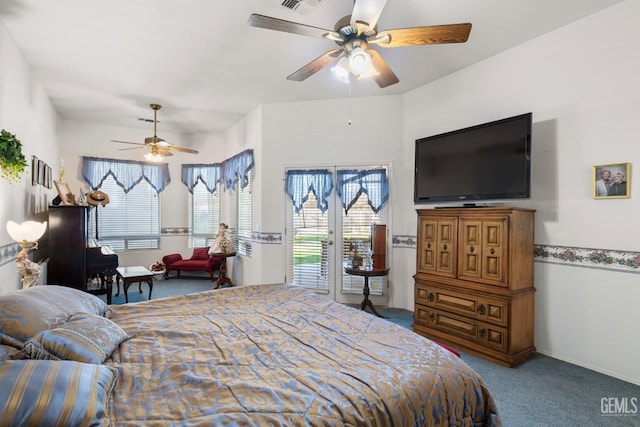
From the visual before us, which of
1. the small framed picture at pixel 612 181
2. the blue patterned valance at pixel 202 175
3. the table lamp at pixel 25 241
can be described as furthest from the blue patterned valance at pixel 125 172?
the small framed picture at pixel 612 181

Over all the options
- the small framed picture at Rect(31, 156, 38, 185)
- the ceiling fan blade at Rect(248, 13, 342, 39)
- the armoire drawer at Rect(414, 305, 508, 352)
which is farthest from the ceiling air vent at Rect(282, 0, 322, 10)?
the small framed picture at Rect(31, 156, 38, 185)

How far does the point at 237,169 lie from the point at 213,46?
8.69ft

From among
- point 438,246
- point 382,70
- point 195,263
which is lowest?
point 195,263

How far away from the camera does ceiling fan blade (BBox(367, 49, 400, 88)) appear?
8.24ft

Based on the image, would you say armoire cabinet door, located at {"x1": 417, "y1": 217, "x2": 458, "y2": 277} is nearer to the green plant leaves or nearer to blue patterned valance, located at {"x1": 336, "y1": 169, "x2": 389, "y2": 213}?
blue patterned valance, located at {"x1": 336, "y1": 169, "x2": 389, "y2": 213}

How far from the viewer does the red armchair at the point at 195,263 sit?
620cm

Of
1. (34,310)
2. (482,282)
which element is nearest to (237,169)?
(482,282)

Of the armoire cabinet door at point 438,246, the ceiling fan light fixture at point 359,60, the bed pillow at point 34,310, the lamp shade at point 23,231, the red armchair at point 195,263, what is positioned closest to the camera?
the bed pillow at point 34,310

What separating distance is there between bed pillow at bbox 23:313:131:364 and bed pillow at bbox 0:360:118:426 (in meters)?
0.19

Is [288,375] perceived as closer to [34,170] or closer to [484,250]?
[484,250]

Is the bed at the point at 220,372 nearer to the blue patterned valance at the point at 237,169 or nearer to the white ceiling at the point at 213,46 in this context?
the white ceiling at the point at 213,46

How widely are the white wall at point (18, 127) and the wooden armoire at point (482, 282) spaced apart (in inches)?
161

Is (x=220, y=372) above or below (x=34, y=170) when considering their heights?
below

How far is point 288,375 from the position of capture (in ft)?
4.42
